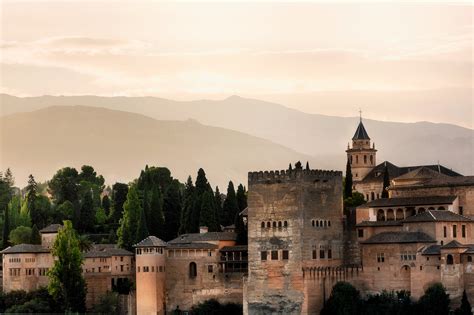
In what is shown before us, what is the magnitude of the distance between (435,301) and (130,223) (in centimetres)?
2156

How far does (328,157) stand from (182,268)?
85.8 meters

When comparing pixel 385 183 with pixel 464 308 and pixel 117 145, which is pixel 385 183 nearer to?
pixel 464 308

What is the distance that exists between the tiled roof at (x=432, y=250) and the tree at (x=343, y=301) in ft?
13.0

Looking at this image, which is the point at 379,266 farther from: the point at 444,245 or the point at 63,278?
the point at 63,278

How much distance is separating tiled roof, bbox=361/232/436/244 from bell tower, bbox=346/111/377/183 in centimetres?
1951

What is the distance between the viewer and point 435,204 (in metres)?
60.9

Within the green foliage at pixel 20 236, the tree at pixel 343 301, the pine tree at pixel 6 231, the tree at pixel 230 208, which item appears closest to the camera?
the tree at pixel 343 301

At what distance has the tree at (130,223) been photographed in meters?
71.5

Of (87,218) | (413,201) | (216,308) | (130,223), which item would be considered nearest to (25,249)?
(130,223)

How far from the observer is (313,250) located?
6050cm

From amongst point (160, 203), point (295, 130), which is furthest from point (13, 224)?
point (295, 130)

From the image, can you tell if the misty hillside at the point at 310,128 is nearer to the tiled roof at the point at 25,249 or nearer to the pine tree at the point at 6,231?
the pine tree at the point at 6,231

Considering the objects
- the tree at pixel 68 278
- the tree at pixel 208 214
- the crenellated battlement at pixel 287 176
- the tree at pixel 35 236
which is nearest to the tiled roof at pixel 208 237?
the tree at pixel 208 214

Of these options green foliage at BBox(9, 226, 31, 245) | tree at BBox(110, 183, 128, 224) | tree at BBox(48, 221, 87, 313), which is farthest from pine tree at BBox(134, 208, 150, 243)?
tree at BBox(110, 183, 128, 224)
